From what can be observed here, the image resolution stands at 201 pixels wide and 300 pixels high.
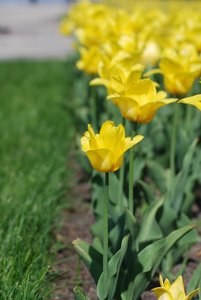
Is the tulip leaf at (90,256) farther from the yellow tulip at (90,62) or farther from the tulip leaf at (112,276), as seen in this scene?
the yellow tulip at (90,62)

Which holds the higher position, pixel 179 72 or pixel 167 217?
pixel 179 72

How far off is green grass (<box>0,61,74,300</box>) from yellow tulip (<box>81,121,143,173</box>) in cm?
54

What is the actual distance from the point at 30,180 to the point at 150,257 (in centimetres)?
118

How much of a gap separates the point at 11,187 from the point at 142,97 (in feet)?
4.24

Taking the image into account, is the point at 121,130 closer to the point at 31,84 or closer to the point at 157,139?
the point at 157,139

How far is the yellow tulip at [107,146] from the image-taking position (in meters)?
1.04

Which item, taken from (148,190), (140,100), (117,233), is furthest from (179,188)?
(140,100)

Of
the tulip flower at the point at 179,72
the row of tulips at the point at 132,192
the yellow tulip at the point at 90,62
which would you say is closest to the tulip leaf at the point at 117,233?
the row of tulips at the point at 132,192

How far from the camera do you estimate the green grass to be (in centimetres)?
150

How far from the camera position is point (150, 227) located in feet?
5.15

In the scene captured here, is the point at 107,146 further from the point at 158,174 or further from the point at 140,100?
the point at 158,174

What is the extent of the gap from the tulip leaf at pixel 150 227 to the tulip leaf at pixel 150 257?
16 centimetres

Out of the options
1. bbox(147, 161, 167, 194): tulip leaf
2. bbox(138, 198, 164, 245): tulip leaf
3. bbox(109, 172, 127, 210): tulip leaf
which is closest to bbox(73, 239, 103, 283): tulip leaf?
bbox(138, 198, 164, 245): tulip leaf

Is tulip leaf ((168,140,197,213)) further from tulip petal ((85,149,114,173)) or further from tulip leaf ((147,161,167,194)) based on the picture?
tulip petal ((85,149,114,173))
